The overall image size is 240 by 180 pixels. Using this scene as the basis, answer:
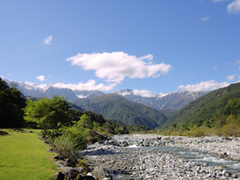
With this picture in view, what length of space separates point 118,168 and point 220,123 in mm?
73360

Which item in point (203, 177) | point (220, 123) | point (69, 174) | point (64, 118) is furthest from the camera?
point (220, 123)

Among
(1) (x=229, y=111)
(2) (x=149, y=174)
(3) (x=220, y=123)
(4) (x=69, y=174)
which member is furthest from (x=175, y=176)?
(1) (x=229, y=111)

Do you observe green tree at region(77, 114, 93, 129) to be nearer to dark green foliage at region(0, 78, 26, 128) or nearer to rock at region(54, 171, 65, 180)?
dark green foliage at region(0, 78, 26, 128)

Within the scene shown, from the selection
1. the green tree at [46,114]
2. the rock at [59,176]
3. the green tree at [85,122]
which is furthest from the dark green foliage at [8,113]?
the rock at [59,176]

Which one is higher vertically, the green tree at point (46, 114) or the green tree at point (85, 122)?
the green tree at point (46, 114)

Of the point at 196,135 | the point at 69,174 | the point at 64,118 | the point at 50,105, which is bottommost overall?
the point at 196,135

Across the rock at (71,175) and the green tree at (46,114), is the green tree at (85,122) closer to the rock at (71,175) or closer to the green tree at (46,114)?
the green tree at (46,114)

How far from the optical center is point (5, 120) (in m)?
46.5

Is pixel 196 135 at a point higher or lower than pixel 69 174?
lower

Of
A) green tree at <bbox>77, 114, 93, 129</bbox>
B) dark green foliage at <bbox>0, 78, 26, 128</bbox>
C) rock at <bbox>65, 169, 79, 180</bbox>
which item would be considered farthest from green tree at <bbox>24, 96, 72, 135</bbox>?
green tree at <bbox>77, 114, 93, 129</bbox>

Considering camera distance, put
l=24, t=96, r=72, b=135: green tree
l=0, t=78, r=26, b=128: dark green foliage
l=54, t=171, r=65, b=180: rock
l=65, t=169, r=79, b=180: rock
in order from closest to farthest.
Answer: l=54, t=171, r=65, b=180: rock
l=65, t=169, r=79, b=180: rock
l=24, t=96, r=72, b=135: green tree
l=0, t=78, r=26, b=128: dark green foliage

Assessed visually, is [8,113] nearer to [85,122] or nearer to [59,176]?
[85,122]

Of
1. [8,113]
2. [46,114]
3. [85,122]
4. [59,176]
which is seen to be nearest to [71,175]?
[59,176]

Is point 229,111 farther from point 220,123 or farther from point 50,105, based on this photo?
point 50,105
